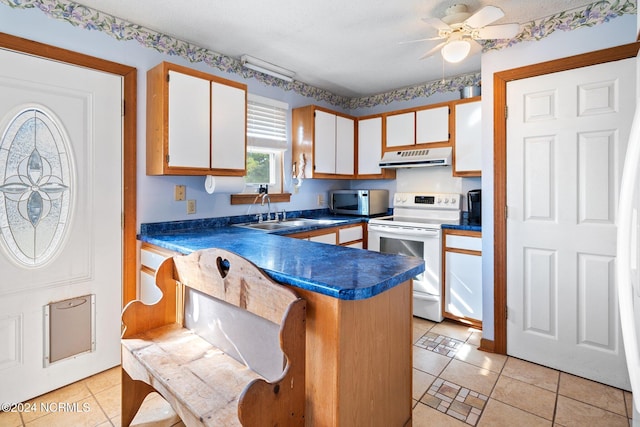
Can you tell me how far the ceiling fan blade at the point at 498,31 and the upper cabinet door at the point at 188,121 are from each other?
74.0 inches

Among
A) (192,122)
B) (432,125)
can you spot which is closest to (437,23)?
(432,125)

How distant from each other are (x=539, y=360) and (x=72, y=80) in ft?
12.0

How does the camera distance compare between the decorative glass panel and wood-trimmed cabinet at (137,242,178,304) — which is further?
wood-trimmed cabinet at (137,242,178,304)

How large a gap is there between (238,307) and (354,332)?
604mm

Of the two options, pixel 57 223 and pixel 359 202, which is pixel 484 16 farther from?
pixel 57 223

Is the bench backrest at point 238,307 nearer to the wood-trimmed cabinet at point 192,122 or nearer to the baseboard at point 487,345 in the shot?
the wood-trimmed cabinet at point 192,122

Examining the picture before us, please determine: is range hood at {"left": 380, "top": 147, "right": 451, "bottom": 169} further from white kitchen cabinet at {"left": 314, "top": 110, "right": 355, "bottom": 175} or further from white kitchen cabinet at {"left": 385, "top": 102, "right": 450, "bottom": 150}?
white kitchen cabinet at {"left": 314, "top": 110, "right": 355, "bottom": 175}

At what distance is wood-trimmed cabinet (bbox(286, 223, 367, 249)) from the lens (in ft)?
9.85

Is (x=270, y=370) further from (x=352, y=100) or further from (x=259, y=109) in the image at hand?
(x=352, y=100)

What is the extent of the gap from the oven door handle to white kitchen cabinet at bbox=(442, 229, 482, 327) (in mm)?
125

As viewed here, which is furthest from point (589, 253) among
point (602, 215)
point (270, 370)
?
point (270, 370)

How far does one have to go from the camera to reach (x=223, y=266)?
1.59 metres

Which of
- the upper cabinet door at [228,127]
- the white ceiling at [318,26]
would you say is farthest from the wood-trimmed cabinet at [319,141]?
the upper cabinet door at [228,127]

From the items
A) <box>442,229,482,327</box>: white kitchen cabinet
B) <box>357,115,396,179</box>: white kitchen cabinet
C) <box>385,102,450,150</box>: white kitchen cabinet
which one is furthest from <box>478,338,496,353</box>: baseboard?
<box>357,115,396,179</box>: white kitchen cabinet
